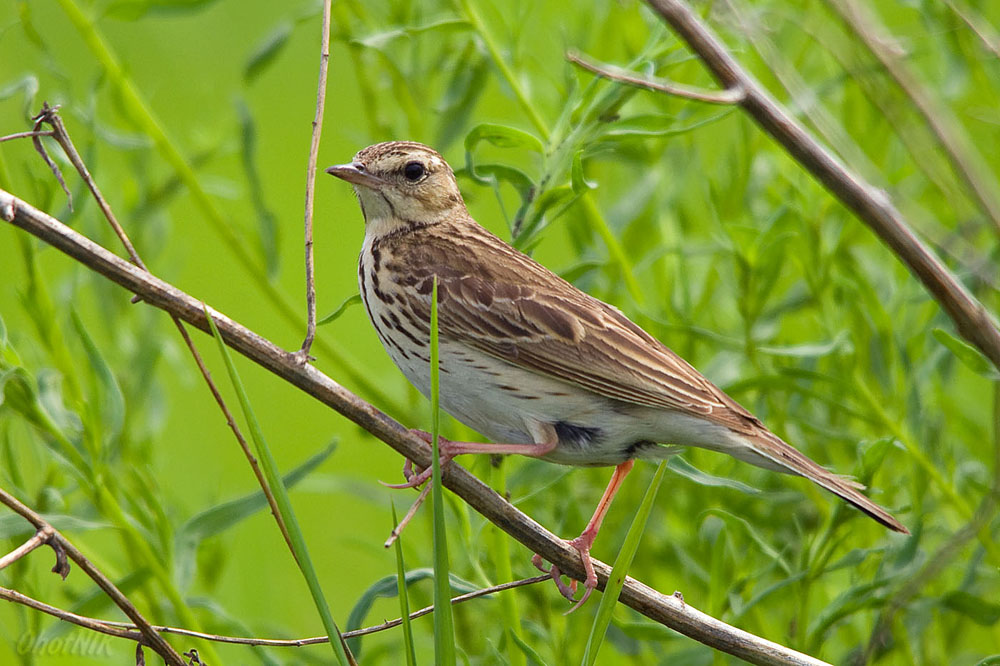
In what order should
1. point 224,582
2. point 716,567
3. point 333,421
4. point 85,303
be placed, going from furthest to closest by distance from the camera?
point 333,421
point 85,303
point 224,582
point 716,567

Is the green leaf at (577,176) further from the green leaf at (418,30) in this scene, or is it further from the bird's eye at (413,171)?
the bird's eye at (413,171)

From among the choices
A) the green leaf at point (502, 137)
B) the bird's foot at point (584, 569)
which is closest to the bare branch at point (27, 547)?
the bird's foot at point (584, 569)

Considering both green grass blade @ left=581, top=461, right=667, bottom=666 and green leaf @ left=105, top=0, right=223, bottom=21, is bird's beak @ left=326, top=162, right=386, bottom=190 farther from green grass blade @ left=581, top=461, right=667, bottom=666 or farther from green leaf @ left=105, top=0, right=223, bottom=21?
green grass blade @ left=581, top=461, right=667, bottom=666

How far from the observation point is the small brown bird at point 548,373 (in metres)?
2.97

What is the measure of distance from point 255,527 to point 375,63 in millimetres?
2610

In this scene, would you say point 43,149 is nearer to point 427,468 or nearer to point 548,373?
point 427,468

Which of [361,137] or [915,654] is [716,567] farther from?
[361,137]

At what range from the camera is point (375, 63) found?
14.0 ft

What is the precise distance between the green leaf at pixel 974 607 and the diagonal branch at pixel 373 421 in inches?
36.6

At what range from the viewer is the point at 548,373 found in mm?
3062

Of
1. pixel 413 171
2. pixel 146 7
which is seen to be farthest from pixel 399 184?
pixel 146 7

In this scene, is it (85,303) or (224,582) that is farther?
(85,303)

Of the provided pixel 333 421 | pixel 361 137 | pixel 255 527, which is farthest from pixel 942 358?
pixel 333 421

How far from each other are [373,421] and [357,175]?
1134mm
